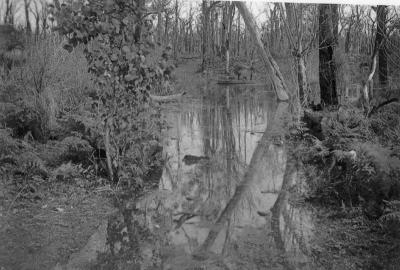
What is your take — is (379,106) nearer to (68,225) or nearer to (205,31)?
(205,31)

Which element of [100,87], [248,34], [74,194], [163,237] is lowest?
[163,237]

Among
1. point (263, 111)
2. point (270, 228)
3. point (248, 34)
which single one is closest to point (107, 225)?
point (270, 228)

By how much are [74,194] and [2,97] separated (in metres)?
1.00

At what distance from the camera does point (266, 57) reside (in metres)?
4.21

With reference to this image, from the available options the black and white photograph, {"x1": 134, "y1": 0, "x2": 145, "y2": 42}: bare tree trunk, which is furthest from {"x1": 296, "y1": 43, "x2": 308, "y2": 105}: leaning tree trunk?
{"x1": 134, "y1": 0, "x2": 145, "y2": 42}: bare tree trunk

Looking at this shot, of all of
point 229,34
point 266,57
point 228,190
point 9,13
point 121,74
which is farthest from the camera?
point 266,57

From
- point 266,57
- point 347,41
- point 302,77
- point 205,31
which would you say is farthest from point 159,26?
point 347,41

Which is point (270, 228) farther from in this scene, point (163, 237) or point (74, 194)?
point (74, 194)

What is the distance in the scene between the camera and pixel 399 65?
391 cm

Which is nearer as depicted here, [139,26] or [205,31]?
[139,26]

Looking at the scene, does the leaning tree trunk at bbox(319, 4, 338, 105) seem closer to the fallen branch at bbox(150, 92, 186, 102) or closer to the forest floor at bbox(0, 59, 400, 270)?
the forest floor at bbox(0, 59, 400, 270)

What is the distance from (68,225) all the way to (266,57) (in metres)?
2.39

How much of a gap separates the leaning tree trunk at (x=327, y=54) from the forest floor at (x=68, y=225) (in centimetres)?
128

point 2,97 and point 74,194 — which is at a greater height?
point 2,97
